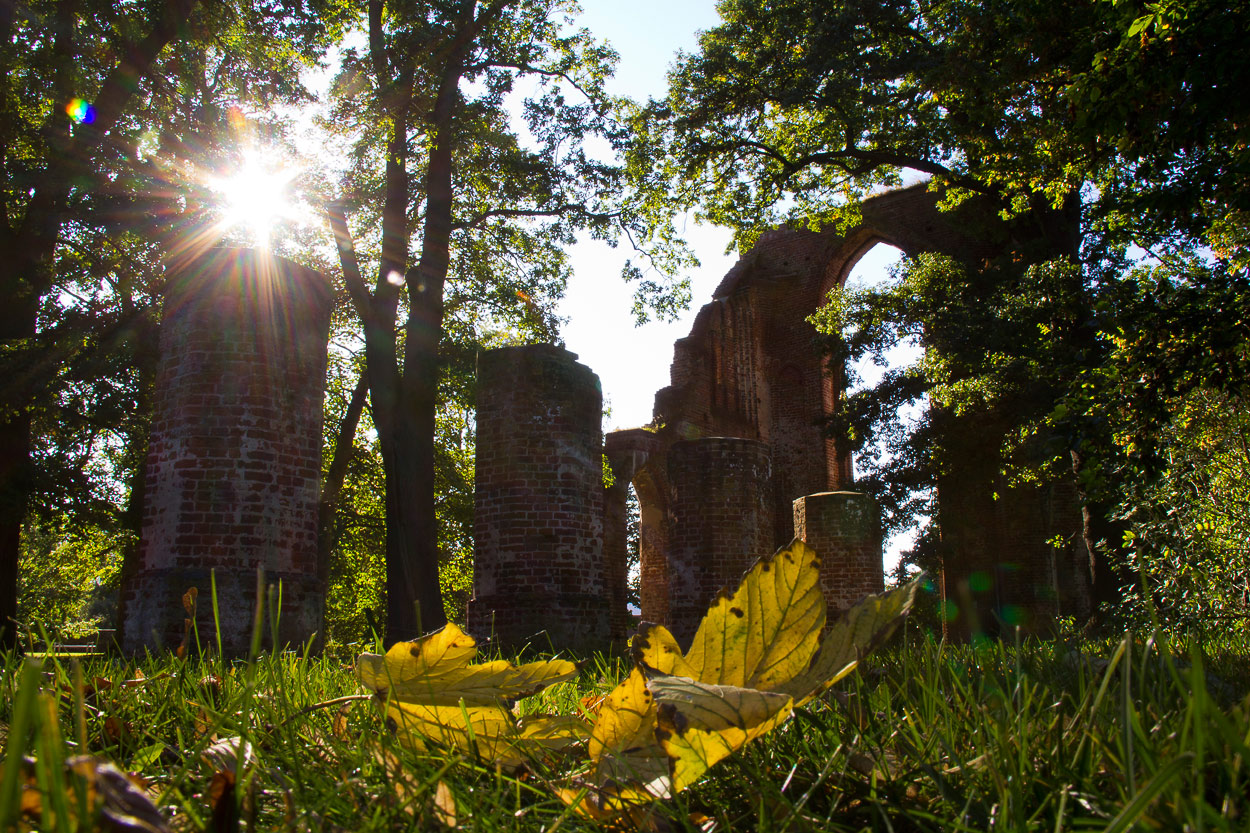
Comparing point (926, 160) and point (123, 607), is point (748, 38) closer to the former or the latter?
point (926, 160)

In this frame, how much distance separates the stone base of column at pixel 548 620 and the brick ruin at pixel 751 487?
2 cm

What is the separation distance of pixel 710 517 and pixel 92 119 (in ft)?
34.5

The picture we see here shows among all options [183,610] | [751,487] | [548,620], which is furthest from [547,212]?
[183,610]

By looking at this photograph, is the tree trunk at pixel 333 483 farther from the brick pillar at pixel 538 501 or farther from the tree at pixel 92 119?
the brick pillar at pixel 538 501

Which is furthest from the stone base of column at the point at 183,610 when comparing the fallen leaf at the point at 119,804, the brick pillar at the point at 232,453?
the fallen leaf at the point at 119,804

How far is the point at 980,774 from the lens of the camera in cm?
132

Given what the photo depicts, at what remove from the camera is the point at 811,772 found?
149 cm

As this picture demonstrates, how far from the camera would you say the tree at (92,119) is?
12281 millimetres

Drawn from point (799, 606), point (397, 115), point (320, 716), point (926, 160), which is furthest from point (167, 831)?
point (926, 160)

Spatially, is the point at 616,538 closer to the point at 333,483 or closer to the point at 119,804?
the point at 333,483

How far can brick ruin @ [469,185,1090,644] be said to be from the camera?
9.67 metres

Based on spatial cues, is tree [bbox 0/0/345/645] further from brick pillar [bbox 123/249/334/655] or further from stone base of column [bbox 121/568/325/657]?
stone base of column [bbox 121/568/325/657]

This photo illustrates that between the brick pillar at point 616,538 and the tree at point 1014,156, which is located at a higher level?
the tree at point 1014,156

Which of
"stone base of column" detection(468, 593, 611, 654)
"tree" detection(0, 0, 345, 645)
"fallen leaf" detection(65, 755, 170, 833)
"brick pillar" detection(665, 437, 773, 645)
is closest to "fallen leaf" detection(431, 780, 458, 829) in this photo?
"fallen leaf" detection(65, 755, 170, 833)
